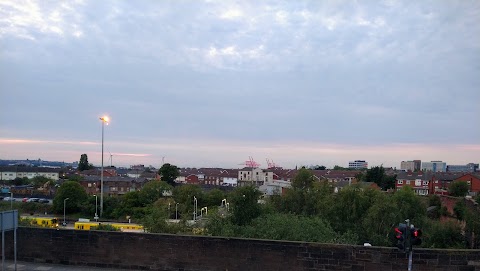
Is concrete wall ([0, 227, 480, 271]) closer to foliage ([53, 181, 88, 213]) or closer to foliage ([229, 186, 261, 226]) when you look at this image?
foliage ([229, 186, 261, 226])

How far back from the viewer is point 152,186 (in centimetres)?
6500

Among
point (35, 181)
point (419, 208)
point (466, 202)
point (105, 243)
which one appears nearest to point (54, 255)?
point (105, 243)

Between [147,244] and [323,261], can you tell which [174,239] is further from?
[323,261]

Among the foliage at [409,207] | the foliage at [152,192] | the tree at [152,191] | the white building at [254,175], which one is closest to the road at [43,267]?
the foliage at [409,207]

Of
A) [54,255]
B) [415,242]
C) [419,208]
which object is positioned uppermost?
[415,242]

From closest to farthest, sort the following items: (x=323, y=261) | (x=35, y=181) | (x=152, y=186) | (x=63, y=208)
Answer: (x=323, y=261) < (x=63, y=208) < (x=152, y=186) < (x=35, y=181)

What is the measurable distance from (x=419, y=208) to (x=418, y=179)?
55.2m

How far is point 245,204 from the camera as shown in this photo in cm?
3084

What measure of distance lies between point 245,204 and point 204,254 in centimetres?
2213

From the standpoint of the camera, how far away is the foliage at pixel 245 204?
1153 inches

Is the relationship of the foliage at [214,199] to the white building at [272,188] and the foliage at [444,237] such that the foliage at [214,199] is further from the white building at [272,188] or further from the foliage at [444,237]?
the foliage at [444,237]

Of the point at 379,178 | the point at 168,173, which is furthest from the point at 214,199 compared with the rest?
the point at 379,178

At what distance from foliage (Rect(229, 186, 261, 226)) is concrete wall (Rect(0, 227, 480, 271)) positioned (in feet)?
63.3

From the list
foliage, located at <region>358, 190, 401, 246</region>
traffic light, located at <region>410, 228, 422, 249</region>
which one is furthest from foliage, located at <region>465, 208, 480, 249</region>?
traffic light, located at <region>410, 228, 422, 249</region>
